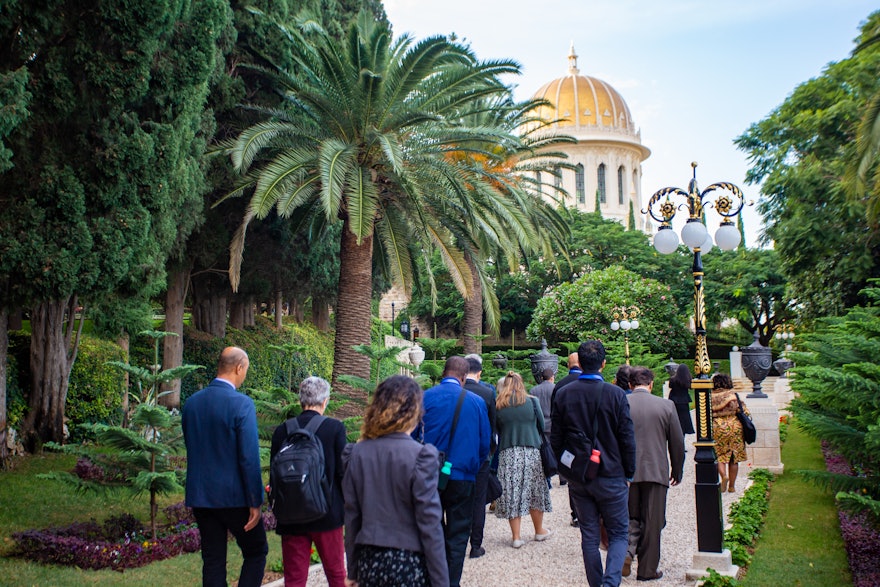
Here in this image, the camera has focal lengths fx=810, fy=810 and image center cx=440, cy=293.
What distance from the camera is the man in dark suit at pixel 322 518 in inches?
193

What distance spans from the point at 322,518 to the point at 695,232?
16.1 feet

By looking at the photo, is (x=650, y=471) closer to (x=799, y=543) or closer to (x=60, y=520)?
(x=799, y=543)

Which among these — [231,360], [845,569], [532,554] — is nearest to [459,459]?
[231,360]

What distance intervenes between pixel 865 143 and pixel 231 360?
36.6ft

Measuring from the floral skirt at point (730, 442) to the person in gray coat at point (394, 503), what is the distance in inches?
311

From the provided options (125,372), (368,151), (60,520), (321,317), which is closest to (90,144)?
(60,520)

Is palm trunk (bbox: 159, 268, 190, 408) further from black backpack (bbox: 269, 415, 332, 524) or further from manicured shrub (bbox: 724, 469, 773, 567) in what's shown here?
black backpack (bbox: 269, 415, 332, 524)

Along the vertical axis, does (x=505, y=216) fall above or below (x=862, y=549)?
above

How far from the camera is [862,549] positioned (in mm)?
7406

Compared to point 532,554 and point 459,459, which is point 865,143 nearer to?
point 532,554

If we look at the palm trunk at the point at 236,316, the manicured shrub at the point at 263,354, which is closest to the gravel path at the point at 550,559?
the manicured shrub at the point at 263,354

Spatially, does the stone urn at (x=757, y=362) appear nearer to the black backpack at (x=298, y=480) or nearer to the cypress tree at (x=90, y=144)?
the cypress tree at (x=90, y=144)

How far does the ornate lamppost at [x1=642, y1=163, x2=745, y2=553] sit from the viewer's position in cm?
694

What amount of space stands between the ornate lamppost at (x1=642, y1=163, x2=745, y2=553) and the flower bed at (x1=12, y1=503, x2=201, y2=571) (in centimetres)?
488
